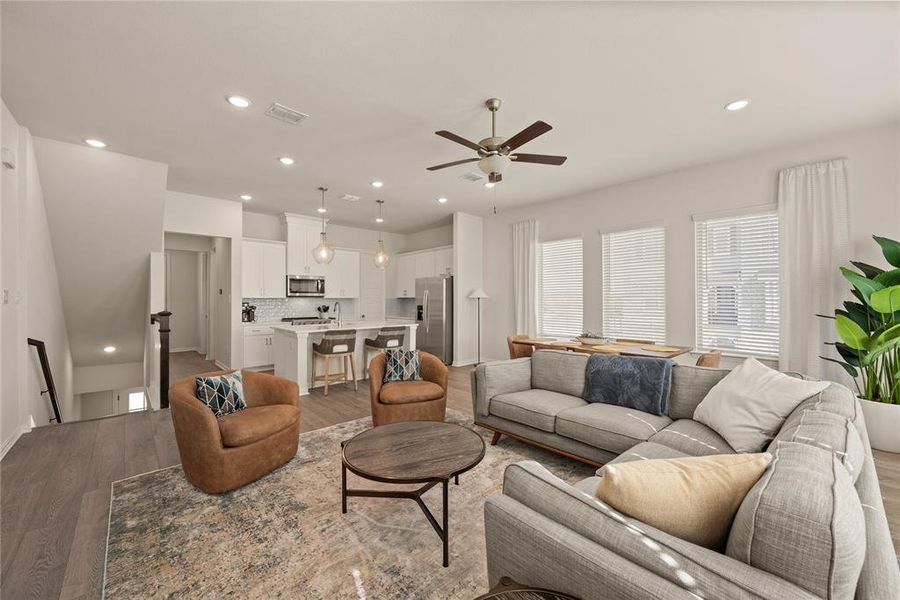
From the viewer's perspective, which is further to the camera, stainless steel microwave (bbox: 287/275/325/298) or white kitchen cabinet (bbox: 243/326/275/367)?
stainless steel microwave (bbox: 287/275/325/298)

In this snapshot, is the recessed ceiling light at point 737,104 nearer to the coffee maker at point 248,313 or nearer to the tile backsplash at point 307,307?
the tile backsplash at point 307,307

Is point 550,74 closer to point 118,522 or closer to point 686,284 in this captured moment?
point 686,284

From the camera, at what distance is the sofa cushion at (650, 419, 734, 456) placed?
6.74 ft

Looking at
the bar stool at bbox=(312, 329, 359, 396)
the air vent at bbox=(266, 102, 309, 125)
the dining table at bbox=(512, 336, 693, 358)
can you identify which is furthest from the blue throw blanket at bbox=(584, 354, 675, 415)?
the air vent at bbox=(266, 102, 309, 125)

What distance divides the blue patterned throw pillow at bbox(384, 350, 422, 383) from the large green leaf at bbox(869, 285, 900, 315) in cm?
394

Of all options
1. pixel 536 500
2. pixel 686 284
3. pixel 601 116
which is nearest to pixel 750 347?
pixel 686 284

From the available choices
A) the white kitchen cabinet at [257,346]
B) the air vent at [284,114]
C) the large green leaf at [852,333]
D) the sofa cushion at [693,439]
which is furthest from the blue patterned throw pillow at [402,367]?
the large green leaf at [852,333]

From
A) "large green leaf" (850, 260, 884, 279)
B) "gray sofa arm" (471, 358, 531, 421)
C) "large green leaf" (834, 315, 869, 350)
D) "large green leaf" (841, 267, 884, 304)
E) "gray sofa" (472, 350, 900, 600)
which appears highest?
"large green leaf" (850, 260, 884, 279)

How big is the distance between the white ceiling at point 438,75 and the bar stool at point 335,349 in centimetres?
220

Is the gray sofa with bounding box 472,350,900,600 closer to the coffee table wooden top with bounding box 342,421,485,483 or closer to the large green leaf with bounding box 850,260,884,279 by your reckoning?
the coffee table wooden top with bounding box 342,421,485,483

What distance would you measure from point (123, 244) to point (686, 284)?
746 cm

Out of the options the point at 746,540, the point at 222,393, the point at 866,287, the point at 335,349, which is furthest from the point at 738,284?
the point at 222,393

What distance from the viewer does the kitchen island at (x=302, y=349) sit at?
15.8 ft

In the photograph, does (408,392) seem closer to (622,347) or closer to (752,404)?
(752,404)
